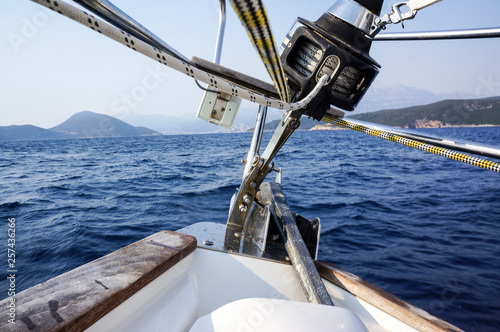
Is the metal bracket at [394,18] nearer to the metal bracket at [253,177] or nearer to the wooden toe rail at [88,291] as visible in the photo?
the metal bracket at [253,177]

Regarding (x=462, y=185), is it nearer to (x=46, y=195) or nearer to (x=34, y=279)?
(x=34, y=279)

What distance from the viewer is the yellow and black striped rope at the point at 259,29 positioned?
2.67ft

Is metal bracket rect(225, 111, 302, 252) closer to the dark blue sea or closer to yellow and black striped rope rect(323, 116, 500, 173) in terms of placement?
yellow and black striped rope rect(323, 116, 500, 173)

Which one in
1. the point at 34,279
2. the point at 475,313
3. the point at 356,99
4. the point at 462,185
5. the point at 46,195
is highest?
the point at 462,185

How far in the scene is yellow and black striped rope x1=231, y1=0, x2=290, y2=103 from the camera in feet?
2.67

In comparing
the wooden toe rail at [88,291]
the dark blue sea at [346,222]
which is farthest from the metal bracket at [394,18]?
the dark blue sea at [346,222]

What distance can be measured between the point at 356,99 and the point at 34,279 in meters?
4.88

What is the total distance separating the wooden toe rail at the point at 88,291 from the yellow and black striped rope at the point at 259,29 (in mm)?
1282

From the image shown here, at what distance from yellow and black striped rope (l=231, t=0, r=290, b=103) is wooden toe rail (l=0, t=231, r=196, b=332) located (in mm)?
1282

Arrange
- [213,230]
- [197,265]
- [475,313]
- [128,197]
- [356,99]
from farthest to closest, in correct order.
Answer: [128,197] → [475,313] → [213,230] → [197,265] → [356,99]

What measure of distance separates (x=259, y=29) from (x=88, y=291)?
136cm

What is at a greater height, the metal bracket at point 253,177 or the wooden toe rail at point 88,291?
the metal bracket at point 253,177

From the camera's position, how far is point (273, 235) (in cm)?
305

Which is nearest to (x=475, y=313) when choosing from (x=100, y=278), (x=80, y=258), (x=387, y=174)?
(x=100, y=278)
